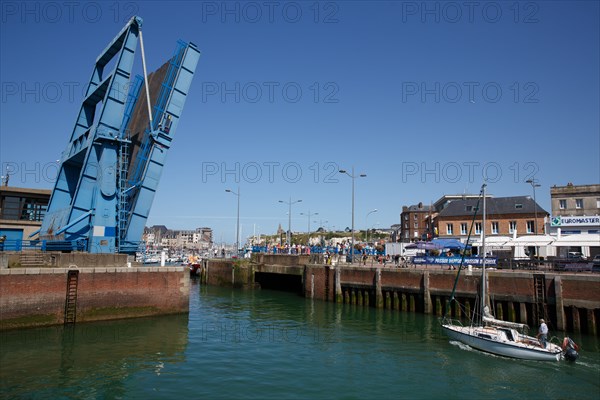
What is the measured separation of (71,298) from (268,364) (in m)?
10.8

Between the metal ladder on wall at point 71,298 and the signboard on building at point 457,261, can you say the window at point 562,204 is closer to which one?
the signboard on building at point 457,261

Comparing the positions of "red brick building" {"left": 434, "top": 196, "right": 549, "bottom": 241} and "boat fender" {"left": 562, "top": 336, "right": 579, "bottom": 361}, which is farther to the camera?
"red brick building" {"left": 434, "top": 196, "right": 549, "bottom": 241}

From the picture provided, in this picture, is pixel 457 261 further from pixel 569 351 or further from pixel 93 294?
pixel 93 294

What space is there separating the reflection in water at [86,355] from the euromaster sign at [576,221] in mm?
35771

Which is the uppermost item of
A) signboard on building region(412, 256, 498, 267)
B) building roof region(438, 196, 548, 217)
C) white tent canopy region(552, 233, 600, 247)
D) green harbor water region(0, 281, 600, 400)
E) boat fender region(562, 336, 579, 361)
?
building roof region(438, 196, 548, 217)

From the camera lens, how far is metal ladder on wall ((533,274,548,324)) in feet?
74.1

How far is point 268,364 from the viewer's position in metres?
16.0

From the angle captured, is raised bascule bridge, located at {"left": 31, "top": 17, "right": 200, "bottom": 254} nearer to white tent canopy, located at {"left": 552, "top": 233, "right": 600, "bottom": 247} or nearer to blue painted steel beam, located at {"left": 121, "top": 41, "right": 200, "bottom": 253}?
blue painted steel beam, located at {"left": 121, "top": 41, "right": 200, "bottom": 253}

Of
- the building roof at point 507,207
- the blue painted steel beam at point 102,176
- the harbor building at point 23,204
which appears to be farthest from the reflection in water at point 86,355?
the building roof at point 507,207

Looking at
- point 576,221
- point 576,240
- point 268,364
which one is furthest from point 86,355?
point 576,221

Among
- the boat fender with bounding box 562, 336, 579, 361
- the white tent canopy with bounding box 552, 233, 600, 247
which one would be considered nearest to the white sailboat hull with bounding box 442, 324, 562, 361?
the boat fender with bounding box 562, 336, 579, 361

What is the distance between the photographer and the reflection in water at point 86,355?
12984 millimetres

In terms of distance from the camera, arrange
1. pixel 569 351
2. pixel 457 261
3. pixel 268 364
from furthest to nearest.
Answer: pixel 457 261
pixel 569 351
pixel 268 364

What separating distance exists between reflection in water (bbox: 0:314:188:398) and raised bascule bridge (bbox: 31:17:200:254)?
7.48m
